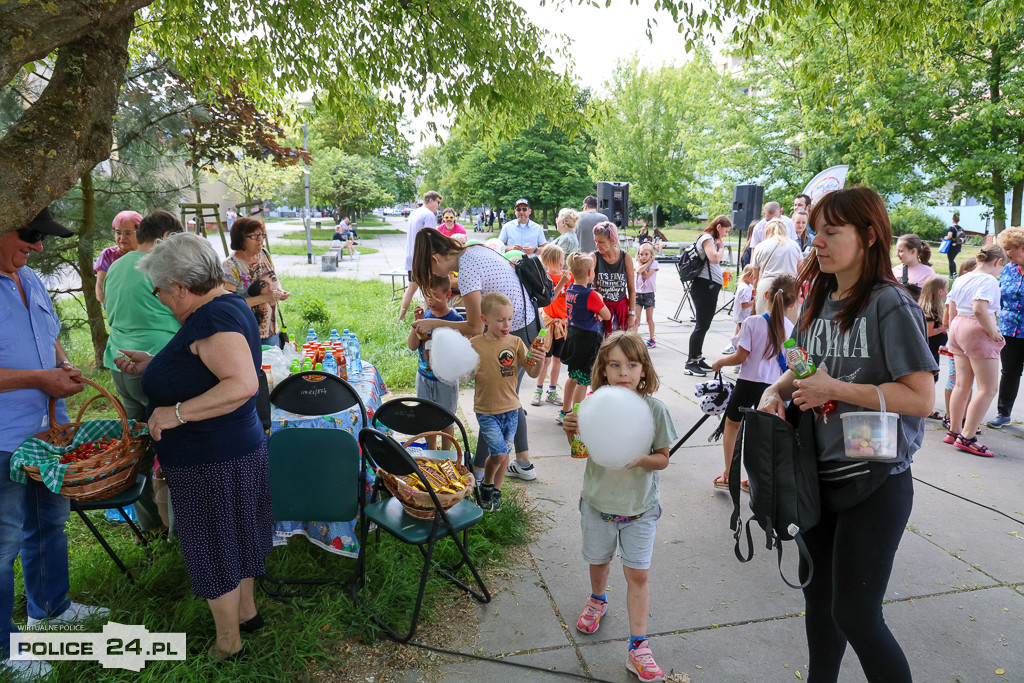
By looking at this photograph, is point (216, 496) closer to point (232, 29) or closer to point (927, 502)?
point (232, 29)

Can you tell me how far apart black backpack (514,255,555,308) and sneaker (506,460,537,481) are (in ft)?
4.03

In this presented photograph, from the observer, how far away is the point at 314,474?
3072 mm

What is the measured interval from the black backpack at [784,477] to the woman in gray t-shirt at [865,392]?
0.07 meters

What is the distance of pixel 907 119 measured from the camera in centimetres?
1480

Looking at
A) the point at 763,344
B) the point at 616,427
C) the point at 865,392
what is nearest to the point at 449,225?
the point at 763,344

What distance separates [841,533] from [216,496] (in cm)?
231

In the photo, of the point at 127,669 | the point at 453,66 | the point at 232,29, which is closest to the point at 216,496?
the point at 127,669

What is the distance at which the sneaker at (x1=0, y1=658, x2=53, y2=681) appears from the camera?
2.40 m

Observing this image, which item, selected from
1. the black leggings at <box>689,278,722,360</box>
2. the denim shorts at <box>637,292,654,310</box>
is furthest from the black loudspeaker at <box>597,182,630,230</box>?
the black leggings at <box>689,278,722,360</box>

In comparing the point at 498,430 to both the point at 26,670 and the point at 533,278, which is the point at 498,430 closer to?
the point at 533,278

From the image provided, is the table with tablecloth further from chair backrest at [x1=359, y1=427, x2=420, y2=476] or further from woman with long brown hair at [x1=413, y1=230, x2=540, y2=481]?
woman with long brown hair at [x1=413, y1=230, x2=540, y2=481]

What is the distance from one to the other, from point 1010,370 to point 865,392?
5.03 m

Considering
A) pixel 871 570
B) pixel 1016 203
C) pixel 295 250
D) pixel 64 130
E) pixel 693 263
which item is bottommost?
pixel 295 250

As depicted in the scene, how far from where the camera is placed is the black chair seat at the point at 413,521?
9.37 feet
